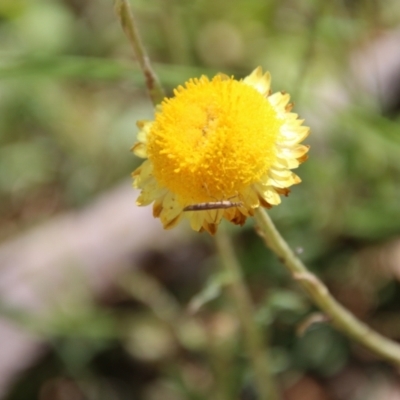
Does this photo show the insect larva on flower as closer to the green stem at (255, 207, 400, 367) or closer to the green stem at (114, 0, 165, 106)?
the green stem at (255, 207, 400, 367)

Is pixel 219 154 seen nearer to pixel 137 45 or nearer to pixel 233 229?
pixel 137 45

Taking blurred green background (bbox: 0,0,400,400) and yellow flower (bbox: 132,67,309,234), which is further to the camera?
A: blurred green background (bbox: 0,0,400,400)

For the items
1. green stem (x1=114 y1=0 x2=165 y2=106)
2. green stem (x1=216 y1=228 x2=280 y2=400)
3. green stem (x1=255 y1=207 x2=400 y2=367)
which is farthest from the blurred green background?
green stem (x1=114 y1=0 x2=165 y2=106)

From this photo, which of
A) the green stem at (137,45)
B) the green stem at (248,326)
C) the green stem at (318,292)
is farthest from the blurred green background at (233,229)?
the green stem at (137,45)

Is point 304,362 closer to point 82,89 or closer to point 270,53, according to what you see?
point 270,53

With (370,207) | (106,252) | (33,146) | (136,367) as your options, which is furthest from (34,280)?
(370,207)

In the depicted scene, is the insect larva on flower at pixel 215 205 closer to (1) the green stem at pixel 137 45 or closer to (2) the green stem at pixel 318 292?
(2) the green stem at pixel 318 292
